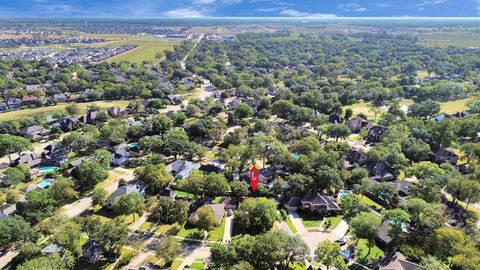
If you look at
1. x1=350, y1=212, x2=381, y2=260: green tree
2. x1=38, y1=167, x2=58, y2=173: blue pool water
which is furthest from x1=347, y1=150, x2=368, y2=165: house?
x1=38, y1=167, x2=58, y2=173: blue pool water

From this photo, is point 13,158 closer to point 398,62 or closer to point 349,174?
point 349,174

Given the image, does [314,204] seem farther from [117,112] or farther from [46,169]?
[117,112]

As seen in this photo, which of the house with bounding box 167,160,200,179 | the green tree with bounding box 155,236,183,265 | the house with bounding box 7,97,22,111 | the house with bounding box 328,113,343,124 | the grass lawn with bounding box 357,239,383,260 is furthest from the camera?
the house with bounding box 7,97,22,111

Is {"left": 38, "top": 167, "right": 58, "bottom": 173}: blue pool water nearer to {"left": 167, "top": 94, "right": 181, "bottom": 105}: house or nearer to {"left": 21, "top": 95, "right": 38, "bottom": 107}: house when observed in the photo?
{"left": 167, "top": 94, "right": 181, "bottom": 105}: house

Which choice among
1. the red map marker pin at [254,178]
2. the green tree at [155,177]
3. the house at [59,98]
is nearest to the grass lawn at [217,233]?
the red map marker pin at [254,178]

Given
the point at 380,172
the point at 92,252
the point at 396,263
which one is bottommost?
the point at 92,252

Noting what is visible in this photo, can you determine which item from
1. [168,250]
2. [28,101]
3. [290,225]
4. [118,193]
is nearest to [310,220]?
[290,225]
